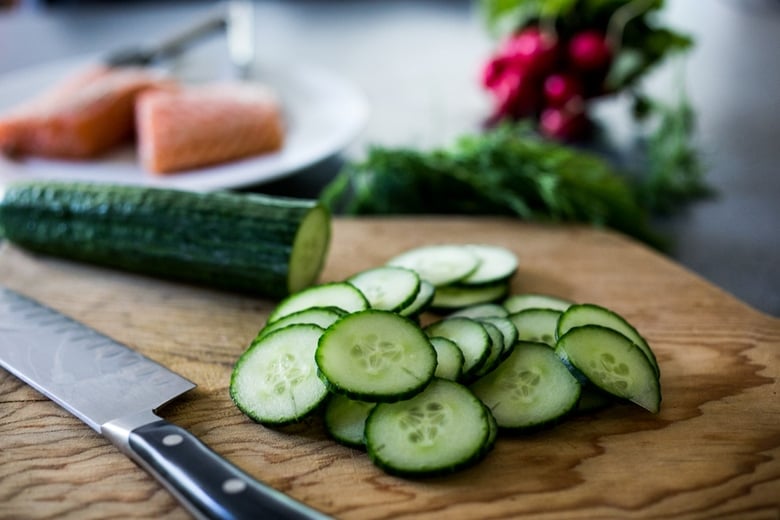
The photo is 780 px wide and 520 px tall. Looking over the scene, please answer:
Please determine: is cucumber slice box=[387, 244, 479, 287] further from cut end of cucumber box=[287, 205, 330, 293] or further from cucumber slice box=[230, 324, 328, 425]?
cucumber slice box=[230, 324, 328, 425]

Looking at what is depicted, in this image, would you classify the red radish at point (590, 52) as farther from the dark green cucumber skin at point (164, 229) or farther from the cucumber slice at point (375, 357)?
the cucumber slice at point (375, 357)

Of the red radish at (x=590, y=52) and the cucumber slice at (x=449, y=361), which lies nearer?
the cucumber slice at (x=449, y=361)

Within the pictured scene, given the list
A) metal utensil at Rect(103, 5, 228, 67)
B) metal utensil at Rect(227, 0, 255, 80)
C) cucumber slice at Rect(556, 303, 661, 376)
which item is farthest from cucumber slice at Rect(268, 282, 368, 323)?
metal utensil at Rect(103, 5, 228, 67)

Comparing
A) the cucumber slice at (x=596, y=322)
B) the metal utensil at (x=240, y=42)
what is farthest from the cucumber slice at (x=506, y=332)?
the metal utensil at (x=240, y=42)

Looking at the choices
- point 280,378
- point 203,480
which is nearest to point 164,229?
point 280,378

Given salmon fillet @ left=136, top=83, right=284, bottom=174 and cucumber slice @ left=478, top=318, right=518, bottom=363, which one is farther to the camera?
salmon fillet @ left=136, top=83, right=284, bottom=174

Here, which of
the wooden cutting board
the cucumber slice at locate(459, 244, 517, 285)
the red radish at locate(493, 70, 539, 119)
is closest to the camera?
the wooden cutting board

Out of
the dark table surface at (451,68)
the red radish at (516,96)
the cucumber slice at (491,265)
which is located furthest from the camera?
the red radish at (516,96)
